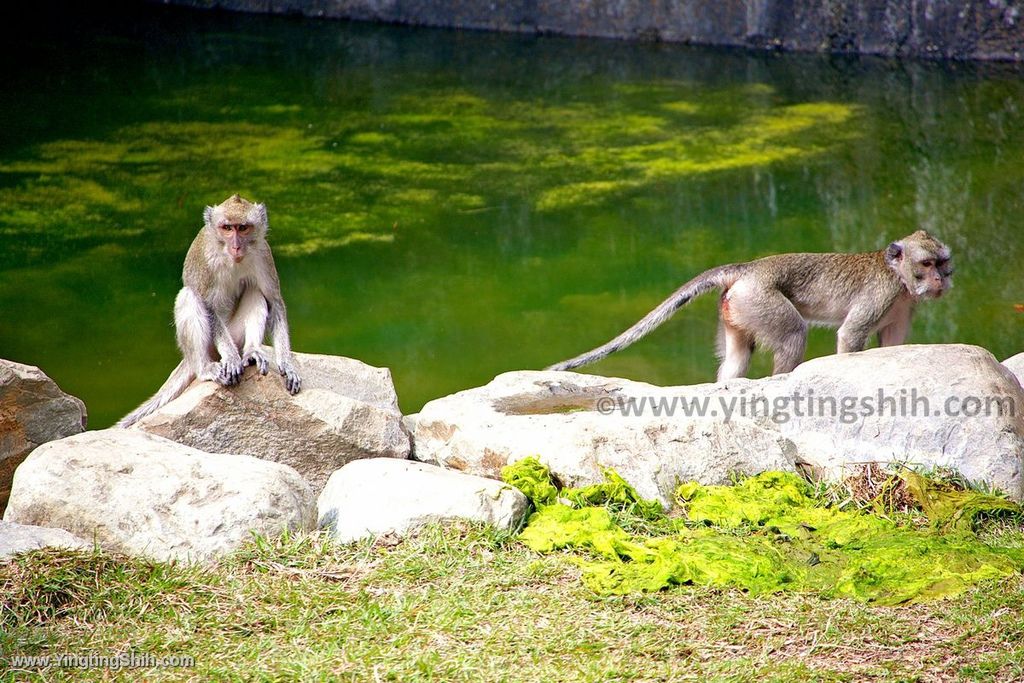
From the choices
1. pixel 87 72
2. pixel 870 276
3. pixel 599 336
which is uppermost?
pixel 87 72

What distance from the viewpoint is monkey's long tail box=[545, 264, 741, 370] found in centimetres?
670

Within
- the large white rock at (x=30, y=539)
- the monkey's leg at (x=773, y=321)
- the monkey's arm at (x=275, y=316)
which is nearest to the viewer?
the large white rock at (x=30, y=539)

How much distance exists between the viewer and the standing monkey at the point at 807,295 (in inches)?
272

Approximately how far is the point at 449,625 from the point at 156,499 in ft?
4.59

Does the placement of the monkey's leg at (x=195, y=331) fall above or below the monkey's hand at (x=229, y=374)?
above

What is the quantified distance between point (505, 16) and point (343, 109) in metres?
5.43

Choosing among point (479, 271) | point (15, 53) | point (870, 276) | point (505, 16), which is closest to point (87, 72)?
point (15, 53)

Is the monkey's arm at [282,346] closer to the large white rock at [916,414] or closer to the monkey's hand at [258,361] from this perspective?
the monkey's hand at [258,361]

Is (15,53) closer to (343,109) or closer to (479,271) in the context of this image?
(343,109)

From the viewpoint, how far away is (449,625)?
4.38 meters

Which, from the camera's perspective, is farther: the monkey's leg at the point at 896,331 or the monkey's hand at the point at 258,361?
the monkey's leg at the point at 896,331

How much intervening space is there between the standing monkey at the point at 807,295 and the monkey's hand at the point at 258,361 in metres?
1.89

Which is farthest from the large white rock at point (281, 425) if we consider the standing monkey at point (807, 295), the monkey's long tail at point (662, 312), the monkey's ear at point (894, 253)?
the monkey's ear at point (894, 253)

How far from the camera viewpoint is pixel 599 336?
364 inches
